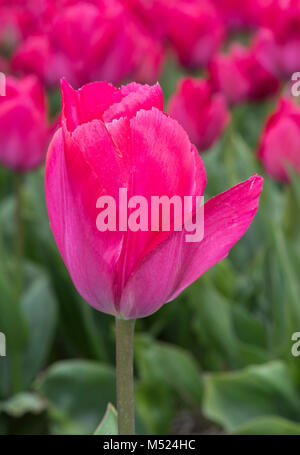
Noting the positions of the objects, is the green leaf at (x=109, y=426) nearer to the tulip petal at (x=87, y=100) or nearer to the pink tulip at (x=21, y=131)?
the tulip petal at (x=87, y=100)

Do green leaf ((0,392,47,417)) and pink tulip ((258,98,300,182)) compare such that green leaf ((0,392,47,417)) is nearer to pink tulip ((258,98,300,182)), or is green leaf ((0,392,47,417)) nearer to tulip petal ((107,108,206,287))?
Answer: pink tulip ((258,98,300,182))

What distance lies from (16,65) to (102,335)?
0.55m

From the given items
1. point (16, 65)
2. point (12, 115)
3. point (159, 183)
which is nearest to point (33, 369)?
point (12, 115)

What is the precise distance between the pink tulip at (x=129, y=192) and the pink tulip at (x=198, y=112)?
783 mm

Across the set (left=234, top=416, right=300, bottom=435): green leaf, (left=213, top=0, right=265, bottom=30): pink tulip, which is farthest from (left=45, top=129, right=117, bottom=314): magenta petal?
(left=213, top=0, right=265, bottom=30): pink tulip

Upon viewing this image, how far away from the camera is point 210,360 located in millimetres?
1087

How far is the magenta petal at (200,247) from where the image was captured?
1.11 ft

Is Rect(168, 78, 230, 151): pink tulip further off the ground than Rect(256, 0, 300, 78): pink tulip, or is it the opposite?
Rect(256, 0, 300, 78): pink tulip

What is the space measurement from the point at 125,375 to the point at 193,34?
1.34m

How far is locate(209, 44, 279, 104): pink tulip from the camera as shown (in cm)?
133

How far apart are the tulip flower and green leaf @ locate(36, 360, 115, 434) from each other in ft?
1.95

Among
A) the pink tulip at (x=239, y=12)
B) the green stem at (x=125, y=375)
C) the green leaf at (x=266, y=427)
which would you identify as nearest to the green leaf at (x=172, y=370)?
the green leaf at (x=266, y=427)

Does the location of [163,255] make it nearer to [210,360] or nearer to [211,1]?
[210,360]

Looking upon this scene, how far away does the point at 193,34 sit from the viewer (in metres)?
1.58
